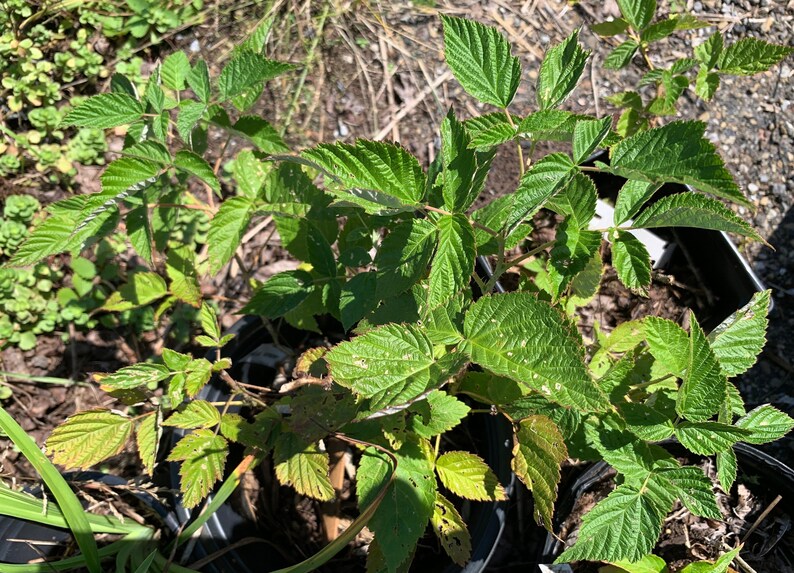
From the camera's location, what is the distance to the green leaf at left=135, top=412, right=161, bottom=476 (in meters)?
1.40

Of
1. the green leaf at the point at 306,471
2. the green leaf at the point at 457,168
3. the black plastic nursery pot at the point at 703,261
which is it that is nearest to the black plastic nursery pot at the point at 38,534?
the green leaf at the point at 306,471

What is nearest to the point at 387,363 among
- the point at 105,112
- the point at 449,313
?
the point at 449,313

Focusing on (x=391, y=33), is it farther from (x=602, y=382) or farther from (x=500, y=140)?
(x=602, y=382)

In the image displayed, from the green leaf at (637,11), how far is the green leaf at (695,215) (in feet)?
1.92

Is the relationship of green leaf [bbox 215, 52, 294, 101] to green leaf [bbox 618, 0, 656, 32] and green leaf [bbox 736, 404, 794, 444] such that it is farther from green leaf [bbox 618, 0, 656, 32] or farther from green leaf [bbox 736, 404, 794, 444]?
green leaf [bbox 736, 404, 794, 444]

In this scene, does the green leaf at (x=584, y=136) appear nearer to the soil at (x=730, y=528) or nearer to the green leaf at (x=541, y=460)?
the green leaf at (x=541, y=460)

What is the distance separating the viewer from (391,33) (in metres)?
2.78

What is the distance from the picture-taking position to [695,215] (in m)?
1.08

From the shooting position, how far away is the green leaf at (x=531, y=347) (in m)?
0.99

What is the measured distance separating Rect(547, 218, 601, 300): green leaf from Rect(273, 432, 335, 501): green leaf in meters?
0.65

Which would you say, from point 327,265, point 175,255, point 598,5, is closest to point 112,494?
point 175,255

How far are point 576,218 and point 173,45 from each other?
2.21m

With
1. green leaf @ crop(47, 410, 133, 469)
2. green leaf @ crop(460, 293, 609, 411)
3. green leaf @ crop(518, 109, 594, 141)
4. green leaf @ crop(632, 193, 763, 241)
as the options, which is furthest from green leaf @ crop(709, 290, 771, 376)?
green leaf @ crop(47, 410, 133, 469)

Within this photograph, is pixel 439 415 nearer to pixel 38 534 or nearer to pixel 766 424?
pixel 766 424
